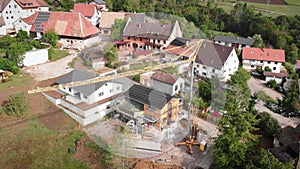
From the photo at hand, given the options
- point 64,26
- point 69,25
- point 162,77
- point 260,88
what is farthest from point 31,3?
point 162,77

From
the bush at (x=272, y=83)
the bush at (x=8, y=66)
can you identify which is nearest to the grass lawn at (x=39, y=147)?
the bush at (x=8, y=66)

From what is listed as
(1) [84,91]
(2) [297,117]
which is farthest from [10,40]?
(2) [297,117]

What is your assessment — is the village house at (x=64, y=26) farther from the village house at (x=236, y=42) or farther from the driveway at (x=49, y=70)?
the village house at (x=236, y=42)

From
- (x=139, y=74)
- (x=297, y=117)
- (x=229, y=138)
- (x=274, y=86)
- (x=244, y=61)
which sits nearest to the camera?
(x=139, y=74)

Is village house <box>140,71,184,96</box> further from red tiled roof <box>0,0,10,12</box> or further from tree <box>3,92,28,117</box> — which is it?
red tiled roof <box>0,0,10,12</box>

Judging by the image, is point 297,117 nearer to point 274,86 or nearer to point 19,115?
point 274,86

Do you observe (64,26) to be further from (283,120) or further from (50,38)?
(283,120)
